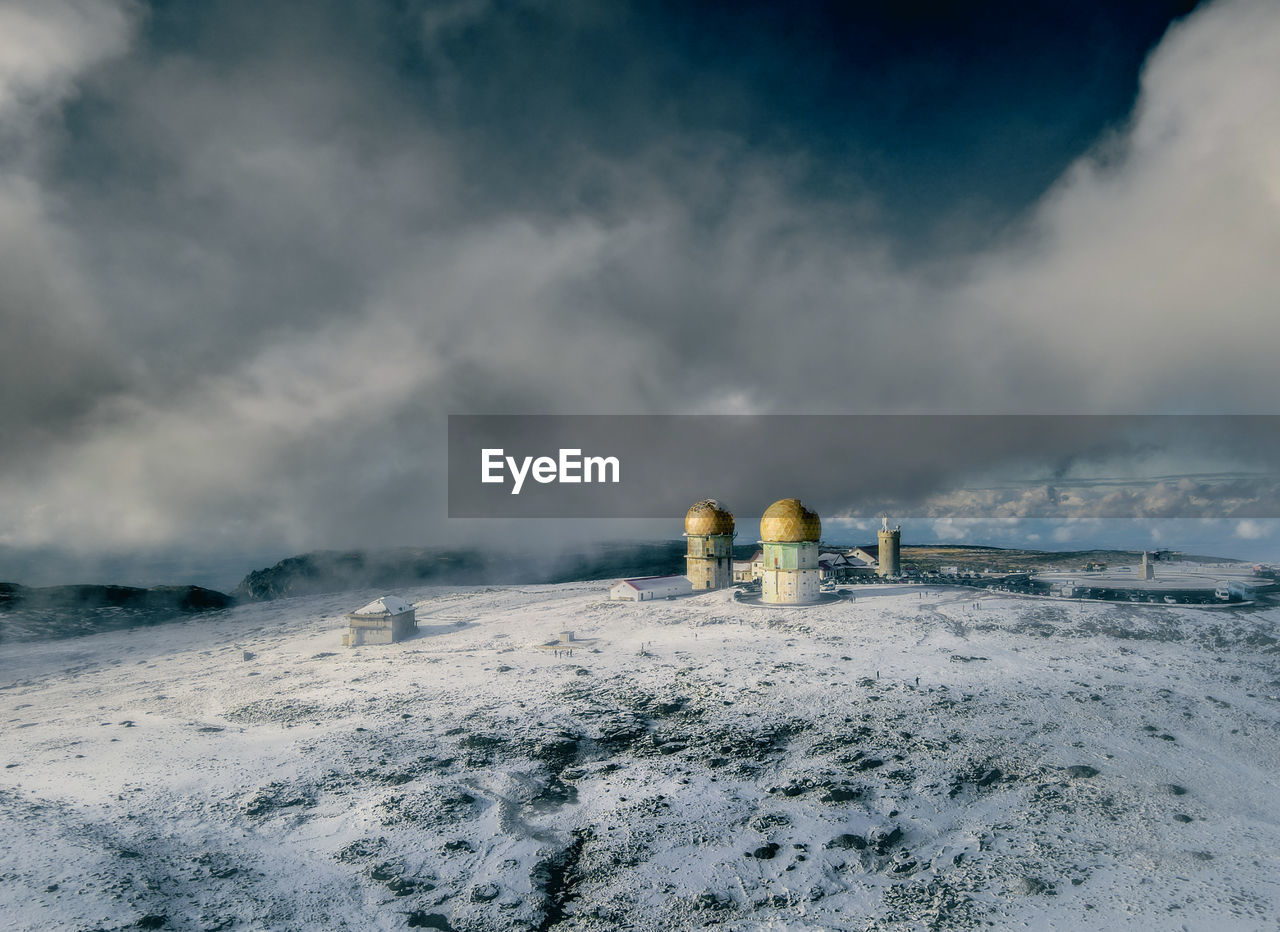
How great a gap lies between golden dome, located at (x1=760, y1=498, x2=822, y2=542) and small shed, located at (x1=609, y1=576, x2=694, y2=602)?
35.5ft

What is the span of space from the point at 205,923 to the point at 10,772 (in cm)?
1476

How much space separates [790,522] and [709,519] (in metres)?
9.85

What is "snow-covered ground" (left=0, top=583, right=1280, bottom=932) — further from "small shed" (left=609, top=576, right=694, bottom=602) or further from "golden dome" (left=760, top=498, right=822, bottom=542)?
"small shed" (left=609, top=576, right=694, bottom=602)

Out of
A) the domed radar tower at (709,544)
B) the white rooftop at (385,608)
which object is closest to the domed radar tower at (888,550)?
the domed radar tower at (709,544)

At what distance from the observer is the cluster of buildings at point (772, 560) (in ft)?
137

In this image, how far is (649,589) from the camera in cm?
4803

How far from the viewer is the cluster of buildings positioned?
4178cm

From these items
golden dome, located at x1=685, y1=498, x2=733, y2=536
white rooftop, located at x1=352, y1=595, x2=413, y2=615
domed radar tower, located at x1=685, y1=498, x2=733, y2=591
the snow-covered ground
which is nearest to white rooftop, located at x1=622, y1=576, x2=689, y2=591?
domed radar tower, located at x1=685, y1=498, x2=733, y2=591

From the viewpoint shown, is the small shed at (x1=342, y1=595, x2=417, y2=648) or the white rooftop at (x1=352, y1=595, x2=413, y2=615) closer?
the small shed at (x1=342, y1=595, x2=417, y2=648)

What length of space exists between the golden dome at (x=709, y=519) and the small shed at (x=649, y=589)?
4695 millimetres

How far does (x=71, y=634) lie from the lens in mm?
64125

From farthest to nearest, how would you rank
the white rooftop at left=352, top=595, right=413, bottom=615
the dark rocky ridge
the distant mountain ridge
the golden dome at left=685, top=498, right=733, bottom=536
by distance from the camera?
the distant mountain ridge → the dark rocky ridge → the golden dome at left=685, top=498, right=733, bottom=536 → the white rooftop at left=352, top=595, right=413, bottom=615

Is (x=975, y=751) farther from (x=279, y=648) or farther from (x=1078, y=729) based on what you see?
(x=279, y=648)

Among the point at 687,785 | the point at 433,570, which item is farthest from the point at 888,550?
the point at 433,570
